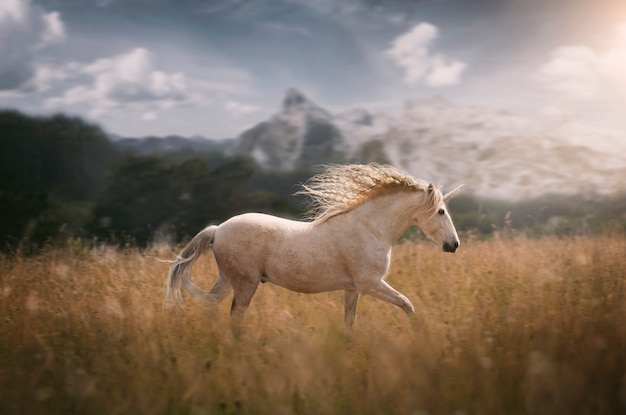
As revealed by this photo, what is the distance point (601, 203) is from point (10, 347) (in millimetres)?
24780

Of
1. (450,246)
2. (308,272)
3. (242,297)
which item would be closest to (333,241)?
(308,272)

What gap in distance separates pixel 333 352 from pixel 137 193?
65.3 ft

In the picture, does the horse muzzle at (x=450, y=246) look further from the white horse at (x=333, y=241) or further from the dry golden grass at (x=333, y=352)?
the dry golden grass at (x=333, y=352)

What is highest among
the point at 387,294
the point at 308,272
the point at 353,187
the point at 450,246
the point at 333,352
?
the point at 353,187

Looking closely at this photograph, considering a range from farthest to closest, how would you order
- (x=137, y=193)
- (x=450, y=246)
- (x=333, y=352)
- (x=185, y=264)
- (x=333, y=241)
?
(x=137, y=193)
(x=185, y=264)
(x=450, y=246)
(x=333, y=241)
(x=333, y=352)

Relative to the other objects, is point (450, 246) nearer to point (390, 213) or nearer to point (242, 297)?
point (390, 213)

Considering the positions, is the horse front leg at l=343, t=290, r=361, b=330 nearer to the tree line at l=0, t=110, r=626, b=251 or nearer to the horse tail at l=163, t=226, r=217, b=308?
the horse tail at l=163, t=226, r=217, b=308

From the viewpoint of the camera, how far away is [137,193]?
2255 centimetres

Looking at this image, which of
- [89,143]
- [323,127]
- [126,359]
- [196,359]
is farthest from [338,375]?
[323,127]

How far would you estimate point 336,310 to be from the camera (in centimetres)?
600

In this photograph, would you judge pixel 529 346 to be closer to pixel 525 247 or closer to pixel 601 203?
pixel 525 247

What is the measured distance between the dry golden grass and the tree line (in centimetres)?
1308

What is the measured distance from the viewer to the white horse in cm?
522

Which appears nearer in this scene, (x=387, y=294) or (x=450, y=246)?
(x=387, y=294)
